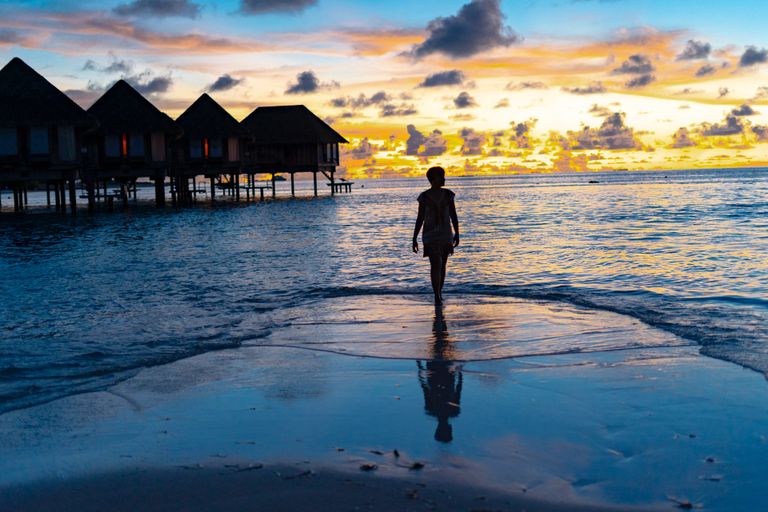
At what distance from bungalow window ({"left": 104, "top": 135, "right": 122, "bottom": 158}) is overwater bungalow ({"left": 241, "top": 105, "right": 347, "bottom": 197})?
598 inches

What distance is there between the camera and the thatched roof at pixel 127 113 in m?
38.5

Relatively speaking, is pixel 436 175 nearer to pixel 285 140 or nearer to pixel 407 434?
pixel 407 434

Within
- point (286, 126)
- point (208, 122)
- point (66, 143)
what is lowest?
point (66, 143)

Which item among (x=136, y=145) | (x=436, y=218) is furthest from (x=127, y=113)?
(x=436, y=218)

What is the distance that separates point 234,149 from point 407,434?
4407 cm

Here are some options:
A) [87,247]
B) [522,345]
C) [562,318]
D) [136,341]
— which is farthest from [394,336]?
[87,247]

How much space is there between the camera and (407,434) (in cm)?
424

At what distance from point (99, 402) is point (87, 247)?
49.4 feet

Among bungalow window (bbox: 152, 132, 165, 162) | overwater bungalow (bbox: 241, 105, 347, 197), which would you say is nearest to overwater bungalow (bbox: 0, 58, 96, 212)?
bungalow window (bbox: 152, 132, 165, 162)

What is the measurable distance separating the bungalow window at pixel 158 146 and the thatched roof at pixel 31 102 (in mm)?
7604

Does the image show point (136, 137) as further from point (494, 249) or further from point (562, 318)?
point (562, 318)

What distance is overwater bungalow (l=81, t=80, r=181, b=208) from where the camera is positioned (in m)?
38.6

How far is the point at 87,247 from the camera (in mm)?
19094

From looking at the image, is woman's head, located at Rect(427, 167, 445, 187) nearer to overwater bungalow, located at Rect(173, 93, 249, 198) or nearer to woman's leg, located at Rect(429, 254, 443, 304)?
woman's leg, located at Rect(429, 254, 443, 304)
